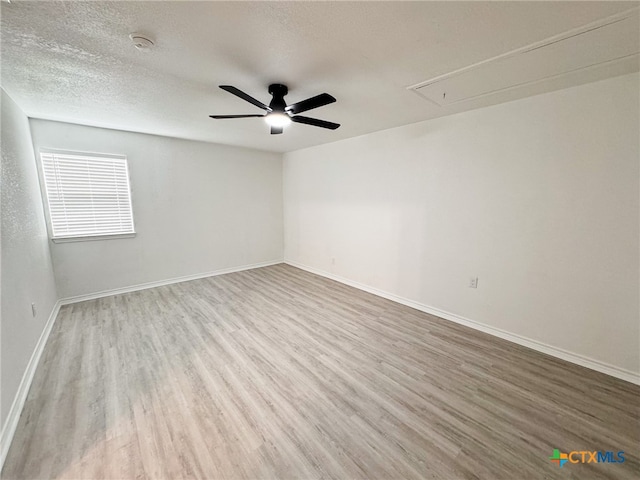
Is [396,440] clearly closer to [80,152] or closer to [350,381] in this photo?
[350,381]

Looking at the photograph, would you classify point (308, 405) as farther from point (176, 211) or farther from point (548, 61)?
point (176, 211)

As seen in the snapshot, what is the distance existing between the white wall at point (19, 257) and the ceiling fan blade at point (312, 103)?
2.34 m

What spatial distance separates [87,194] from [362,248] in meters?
4.06

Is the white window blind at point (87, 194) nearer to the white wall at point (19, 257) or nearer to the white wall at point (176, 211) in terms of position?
the white wall at point (176, 211)

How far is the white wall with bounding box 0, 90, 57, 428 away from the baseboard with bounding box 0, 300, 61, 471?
42 mm

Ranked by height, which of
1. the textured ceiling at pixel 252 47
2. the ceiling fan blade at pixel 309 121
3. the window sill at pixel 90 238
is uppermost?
the textured ceiling at pixel 252 47

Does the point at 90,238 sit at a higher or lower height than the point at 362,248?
higher

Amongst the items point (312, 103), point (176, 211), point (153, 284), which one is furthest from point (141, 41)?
point (153, 284)

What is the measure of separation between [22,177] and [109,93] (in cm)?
122

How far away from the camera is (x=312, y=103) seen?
6.37 ft

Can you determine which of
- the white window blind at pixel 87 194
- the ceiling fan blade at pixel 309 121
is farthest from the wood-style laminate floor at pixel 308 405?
the ceiling fan blade at pixel 309 121

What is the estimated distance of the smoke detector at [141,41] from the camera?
1482mm

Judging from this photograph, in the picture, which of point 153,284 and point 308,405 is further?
point 153,284

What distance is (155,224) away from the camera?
408 centimetres
